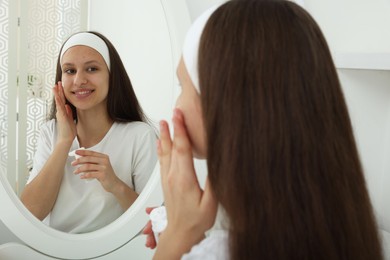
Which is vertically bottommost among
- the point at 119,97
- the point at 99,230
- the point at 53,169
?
the point at 99,230

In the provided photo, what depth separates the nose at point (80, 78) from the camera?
64cm

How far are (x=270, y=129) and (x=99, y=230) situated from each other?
0.41m

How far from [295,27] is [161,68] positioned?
34cm

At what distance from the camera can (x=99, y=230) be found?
2.21 ft

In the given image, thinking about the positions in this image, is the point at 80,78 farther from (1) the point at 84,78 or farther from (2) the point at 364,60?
(2) the point at 364,60

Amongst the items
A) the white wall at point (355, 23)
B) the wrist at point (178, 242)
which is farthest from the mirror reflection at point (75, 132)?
the white wall at point (355, 23)

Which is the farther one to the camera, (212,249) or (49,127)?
(49,127)

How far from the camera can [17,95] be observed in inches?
24.4

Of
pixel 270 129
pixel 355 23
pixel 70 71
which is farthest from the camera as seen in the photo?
pixel 355 23

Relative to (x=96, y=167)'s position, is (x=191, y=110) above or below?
above

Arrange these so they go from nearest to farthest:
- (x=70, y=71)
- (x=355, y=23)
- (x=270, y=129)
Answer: (x=270, y=129) → (x=70, y=71) → (x=355, y=23)

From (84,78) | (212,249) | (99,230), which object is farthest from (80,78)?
(212,249)

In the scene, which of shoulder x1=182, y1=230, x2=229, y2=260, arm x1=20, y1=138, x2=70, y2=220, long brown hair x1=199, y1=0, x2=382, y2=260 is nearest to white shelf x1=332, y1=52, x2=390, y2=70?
long brown hair x1=199, y1=0, x2=382, y2=260

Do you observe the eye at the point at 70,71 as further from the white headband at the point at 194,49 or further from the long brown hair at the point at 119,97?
the white headband at the point at 194,49
